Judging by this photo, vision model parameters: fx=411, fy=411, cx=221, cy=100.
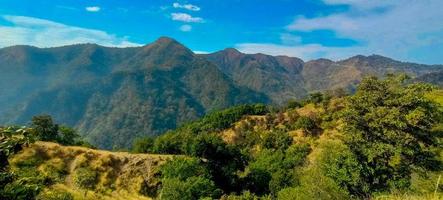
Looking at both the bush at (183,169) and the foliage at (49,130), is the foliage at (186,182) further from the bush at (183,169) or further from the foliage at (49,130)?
the foliage at (49,130)

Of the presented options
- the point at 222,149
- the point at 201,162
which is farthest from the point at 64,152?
the point at 222,149

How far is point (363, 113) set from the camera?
48.0 m

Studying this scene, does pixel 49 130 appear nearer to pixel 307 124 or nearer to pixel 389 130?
pixel 389 130

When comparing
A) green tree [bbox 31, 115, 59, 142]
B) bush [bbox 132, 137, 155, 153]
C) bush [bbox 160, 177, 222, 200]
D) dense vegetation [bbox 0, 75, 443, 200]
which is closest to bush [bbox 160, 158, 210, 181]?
dense vegetation [bbox 0, 75, 443, 200]

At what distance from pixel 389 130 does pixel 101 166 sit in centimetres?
5846

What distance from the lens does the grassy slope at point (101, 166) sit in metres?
76.9

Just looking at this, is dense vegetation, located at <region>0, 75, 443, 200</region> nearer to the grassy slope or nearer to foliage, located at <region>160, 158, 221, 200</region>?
foliage, located at <region>160, 158, 221, 200</region>

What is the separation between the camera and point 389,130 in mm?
45188

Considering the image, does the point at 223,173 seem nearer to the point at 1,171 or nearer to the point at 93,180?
the point at 93,180

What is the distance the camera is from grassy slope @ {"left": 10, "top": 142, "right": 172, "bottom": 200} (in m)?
76.9

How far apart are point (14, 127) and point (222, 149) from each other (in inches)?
3471

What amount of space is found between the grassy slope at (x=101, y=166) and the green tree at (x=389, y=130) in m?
48.0

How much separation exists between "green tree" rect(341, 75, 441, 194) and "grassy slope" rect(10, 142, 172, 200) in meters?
48.0

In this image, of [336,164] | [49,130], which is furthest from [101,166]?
[336,164]
